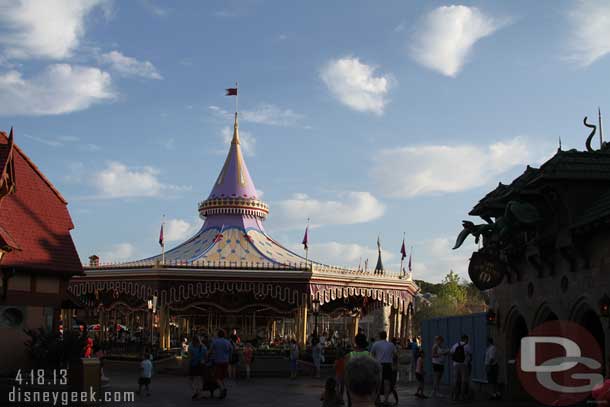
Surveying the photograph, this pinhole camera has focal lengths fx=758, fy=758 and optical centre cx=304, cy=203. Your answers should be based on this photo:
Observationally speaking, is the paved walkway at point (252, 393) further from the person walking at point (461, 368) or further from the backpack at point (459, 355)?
the backpack at point (459, 355)

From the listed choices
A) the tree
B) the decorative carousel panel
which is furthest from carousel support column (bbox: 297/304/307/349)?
Answer: the tree

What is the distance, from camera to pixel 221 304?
119 ft

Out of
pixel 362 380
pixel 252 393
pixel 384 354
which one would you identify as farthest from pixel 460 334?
pixel 362 380

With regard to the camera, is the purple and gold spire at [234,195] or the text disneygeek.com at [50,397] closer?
the text disneygeek.com at [50,397]

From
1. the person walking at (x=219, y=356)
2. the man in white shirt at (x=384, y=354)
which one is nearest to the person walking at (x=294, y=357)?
the person walking at (x=219, y=356)

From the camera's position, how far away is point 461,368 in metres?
18.2

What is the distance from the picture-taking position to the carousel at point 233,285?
33.4 metres

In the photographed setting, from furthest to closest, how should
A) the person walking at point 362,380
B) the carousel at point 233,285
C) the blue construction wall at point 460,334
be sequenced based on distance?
the carousel at point 233,285 → the blue construction wall at point 460,334 → the person walking at point 362,380

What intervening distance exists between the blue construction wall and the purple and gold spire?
14320 mm

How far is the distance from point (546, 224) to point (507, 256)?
2.05m

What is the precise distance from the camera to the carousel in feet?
110

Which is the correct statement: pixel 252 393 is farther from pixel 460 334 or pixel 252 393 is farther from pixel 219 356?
pixel 460 334

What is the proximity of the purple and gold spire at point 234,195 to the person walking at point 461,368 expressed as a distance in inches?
838

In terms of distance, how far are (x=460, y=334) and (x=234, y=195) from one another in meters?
18.5
